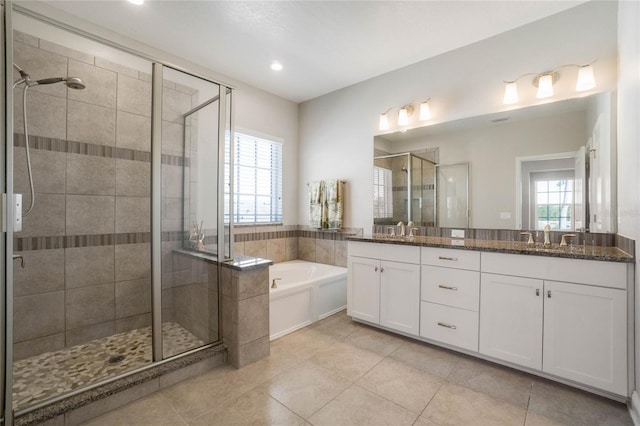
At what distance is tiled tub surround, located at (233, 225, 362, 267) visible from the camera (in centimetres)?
351

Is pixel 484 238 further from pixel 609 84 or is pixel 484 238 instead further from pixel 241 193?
pixel 241 193

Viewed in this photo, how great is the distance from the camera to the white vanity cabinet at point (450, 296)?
2.15m

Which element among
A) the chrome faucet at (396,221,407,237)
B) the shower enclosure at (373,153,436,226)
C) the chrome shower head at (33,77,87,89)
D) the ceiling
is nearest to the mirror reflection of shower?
the chrome shower head at (33,77,87,89)

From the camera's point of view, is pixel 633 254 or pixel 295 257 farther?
pixel 295 257

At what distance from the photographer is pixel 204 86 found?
7.17 ft

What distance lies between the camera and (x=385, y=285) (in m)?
2.61

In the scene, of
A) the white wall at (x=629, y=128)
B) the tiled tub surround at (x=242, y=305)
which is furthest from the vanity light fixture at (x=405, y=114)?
the tiled tub surround at (x=242, y=305)

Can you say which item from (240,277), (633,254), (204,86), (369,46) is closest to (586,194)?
(633,254)

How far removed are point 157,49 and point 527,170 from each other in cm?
357

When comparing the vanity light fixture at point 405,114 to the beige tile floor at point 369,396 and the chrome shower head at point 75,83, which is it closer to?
the beige tile floor at point 369,396

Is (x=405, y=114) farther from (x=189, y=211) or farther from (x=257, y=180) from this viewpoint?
(x=189, y=211)

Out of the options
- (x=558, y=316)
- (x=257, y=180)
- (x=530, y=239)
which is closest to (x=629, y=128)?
(x=530, y=239)

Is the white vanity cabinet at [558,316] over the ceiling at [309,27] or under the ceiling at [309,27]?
under

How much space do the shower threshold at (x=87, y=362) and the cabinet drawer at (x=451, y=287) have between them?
1.81 m
